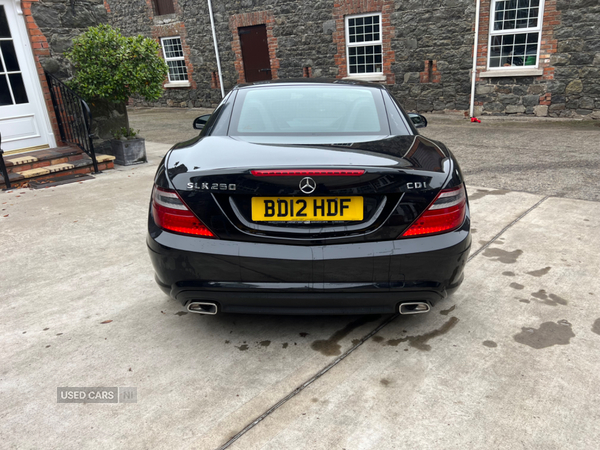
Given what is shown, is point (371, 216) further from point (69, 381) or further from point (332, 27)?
point (332, 27)

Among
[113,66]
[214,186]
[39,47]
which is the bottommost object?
[214,186]

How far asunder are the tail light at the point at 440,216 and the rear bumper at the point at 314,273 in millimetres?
38

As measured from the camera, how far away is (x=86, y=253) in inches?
155

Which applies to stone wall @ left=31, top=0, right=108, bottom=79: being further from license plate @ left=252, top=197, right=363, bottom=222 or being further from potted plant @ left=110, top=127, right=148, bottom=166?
license plate @ left=252, top=197, right=363, bottom=222

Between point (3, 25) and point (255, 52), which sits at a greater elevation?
point (3, 25)

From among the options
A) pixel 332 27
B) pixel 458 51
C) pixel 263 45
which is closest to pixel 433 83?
pixel 458 51

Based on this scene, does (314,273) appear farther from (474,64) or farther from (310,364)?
(474,64)

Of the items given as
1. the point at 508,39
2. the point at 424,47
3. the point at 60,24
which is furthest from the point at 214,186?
the point at 424,47

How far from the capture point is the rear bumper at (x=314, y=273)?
219cm

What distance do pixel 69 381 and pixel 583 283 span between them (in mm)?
3227

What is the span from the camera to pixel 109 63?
6.96 meters

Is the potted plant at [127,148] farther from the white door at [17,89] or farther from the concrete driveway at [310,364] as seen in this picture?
the concrete driveway at [310,364]

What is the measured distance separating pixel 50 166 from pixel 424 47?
9.24m

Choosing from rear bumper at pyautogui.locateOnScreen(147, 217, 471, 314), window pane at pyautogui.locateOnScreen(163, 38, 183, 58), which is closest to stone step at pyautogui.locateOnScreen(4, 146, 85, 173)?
rear bumper at pyautogui.locateOnScreen(147, 217, 471, 314)
